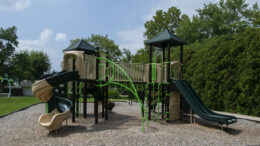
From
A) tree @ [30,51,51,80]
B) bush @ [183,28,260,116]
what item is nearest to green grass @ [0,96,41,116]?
bush @ [183,28,260,116]

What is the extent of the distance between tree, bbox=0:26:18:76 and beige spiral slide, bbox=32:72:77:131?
28.6 m

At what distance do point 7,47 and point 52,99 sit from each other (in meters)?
30.9

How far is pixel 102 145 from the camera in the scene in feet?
17.2

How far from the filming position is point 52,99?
25.7 ft

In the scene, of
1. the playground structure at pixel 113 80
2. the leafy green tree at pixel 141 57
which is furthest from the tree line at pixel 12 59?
the playground structure at pixel 113 80

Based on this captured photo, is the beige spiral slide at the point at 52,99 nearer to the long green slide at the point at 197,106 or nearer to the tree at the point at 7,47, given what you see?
the long green slide at the point at 197,106

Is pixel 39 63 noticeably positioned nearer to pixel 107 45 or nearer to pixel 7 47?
pixel 7 47

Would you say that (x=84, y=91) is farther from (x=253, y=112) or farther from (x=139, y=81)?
(x=253, y=112)

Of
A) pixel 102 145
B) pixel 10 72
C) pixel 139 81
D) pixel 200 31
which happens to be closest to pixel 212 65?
pixel 139 81

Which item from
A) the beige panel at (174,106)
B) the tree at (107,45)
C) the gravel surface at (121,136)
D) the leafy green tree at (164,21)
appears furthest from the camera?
the tree at (107,45)

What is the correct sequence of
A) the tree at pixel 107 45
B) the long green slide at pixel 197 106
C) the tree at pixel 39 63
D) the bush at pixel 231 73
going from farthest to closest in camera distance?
the tree at pixel 39 63 < the tree at pixel 107 45 < the bush at pixel 231 73 < the long green slide at pixel 197 106

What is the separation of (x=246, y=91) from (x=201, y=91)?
3.34 meters

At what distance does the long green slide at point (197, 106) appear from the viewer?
738 centimetres

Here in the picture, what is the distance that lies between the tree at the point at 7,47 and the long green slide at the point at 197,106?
31.6m
